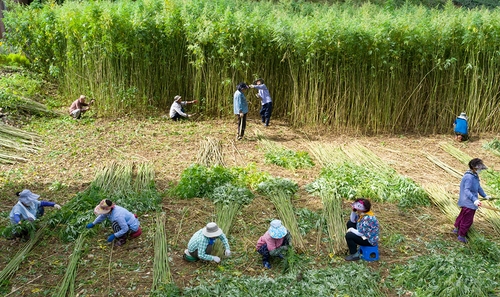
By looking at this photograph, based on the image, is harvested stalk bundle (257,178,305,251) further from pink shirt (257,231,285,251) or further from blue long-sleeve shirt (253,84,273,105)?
blue long-sleeve shirt (253,84,273,105)

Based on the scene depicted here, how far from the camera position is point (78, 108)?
9812 mm

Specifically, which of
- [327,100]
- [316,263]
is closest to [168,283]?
[316,263]

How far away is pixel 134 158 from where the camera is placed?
7965 mm

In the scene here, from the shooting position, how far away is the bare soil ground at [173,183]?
4.84 meters

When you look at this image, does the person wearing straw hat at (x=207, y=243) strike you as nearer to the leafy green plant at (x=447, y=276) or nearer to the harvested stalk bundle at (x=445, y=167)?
the leafy green plant at (x=447, y=276)

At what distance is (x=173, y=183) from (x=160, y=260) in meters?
2.21

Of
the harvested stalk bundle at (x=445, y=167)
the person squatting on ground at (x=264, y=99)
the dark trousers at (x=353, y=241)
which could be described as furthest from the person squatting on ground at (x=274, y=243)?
the person squatting on ground at (x=264, y=99)

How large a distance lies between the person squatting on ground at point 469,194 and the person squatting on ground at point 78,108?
7.67 m

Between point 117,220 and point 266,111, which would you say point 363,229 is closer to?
point 117,220

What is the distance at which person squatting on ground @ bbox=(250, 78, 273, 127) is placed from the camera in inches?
372

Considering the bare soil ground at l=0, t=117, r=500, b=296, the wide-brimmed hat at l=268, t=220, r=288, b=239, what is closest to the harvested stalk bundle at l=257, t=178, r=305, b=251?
the bare soil ground at l=0, t=117, r=500, b=296

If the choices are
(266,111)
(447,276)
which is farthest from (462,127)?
(447,276)

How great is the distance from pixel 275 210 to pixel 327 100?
422 centimetres

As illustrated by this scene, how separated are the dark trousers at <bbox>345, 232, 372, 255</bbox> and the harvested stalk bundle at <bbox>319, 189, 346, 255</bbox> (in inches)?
5.4
